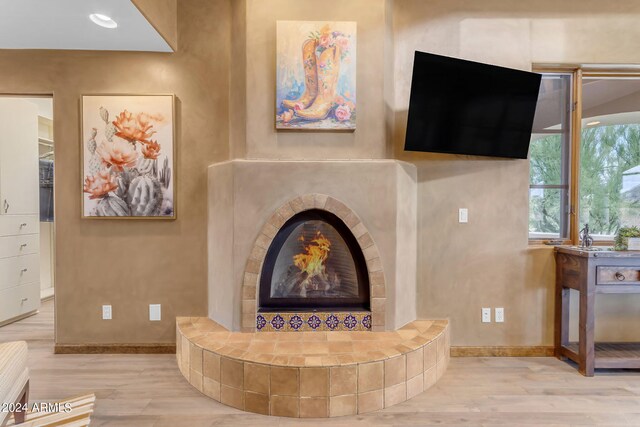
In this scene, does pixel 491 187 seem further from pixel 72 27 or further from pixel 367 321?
pixel 72 27

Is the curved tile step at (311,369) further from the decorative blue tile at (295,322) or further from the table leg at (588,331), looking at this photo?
the table leg at (588,331)

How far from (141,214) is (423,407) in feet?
8.07

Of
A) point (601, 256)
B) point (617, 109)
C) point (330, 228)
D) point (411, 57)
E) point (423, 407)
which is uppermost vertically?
point (411, 57)

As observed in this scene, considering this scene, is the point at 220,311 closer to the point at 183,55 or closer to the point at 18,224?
the point at 183,55

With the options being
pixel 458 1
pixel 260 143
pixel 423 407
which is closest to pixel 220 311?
pixel 260 143

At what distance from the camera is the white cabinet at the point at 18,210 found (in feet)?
11.8

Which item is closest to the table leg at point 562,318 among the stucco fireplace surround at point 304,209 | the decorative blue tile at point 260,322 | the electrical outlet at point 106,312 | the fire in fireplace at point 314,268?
the stucco fireplace surround at point 304,209

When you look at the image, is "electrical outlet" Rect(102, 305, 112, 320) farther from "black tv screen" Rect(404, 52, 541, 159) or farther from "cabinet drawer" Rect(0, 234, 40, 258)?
"black tv screen" Rect(404, 52, 541, 159)

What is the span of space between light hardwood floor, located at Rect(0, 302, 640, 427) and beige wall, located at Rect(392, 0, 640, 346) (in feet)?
1.34

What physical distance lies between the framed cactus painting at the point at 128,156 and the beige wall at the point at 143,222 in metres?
0.08

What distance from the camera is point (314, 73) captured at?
260 cm

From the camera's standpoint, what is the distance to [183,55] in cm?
291

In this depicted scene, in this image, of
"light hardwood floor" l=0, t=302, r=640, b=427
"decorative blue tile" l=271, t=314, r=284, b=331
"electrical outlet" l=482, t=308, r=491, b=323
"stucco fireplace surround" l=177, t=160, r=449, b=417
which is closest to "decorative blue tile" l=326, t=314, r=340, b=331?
"stucco fireplace surround" l=177, t=160, r=449, b=417

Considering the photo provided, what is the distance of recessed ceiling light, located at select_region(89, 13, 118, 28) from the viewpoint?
7.68 feet
